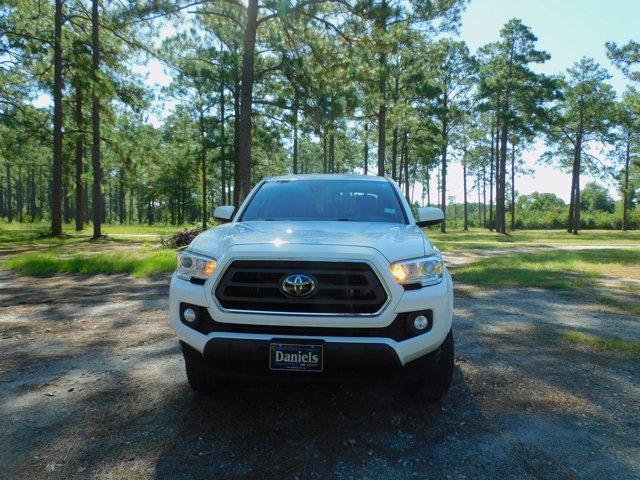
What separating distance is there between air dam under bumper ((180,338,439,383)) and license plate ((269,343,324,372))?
0.03 meters

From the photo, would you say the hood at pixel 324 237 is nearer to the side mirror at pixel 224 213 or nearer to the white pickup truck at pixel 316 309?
the white pickup truck at pixel 316 309

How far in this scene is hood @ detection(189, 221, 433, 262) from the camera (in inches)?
115

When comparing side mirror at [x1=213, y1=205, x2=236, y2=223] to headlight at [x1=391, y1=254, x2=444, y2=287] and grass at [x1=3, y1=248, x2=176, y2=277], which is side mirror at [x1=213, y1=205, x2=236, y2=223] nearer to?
headlight at [x1=391, y1=254, x2=444, y2=287]

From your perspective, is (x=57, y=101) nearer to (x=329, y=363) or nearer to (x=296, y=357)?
(x=296, y=357)

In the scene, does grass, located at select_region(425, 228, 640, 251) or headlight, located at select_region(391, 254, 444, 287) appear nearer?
headlight, located at select_region(391, 254, 444, 287)

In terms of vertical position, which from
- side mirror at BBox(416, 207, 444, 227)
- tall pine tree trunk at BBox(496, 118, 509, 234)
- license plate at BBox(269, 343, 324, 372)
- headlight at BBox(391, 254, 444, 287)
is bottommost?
license plate at BBox(269, 343, 324, 372)

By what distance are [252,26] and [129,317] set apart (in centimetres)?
1133

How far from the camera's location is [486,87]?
31469 mm

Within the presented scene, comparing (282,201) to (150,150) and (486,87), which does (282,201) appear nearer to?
(150,150)

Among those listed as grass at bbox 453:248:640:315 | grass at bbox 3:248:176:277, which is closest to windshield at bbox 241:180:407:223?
grass at bbox 453:248:640:315

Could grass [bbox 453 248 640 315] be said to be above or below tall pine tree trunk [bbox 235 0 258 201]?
below

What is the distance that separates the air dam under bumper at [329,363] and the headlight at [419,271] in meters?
0.46

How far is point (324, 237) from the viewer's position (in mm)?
3039

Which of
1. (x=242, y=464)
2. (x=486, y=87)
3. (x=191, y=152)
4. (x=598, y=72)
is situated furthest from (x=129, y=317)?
(x=598, y=72)
